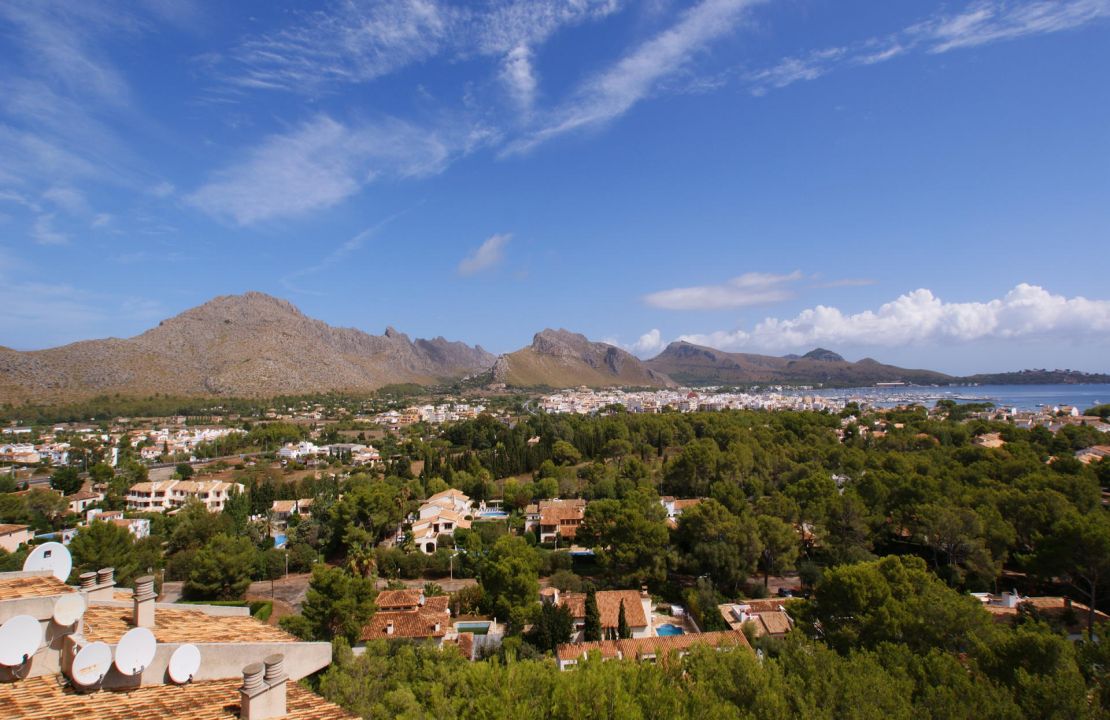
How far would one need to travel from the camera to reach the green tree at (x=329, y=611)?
16906 millimetres

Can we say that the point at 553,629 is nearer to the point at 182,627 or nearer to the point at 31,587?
the point at 182,627

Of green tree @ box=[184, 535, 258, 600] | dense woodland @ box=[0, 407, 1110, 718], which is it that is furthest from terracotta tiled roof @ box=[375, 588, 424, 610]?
green tree @ box=[184, 535, 258, 600]

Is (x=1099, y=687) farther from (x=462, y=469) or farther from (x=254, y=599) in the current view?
(x=462, y=469)

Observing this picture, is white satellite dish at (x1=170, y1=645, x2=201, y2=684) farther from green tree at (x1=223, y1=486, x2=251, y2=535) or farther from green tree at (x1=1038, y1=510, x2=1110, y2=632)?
green tree at (x1=223, y1=486, x2=251, y2=535)

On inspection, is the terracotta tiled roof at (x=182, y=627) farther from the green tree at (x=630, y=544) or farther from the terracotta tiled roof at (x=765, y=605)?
the green tree at (x=630, y=544)

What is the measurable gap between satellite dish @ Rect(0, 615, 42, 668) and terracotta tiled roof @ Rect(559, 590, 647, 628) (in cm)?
1496

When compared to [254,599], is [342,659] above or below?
above

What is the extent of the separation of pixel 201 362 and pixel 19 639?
151 m

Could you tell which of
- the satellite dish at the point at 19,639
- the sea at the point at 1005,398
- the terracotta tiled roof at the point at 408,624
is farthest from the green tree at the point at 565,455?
the sea at the point at 1005,398

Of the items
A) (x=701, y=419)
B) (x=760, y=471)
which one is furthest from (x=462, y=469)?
(x=701, y=419)

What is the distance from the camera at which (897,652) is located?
10.6 m

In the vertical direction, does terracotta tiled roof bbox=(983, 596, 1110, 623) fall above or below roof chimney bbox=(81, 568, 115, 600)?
below

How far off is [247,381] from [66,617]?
140 m

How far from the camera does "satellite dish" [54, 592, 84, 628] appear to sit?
4.78m
